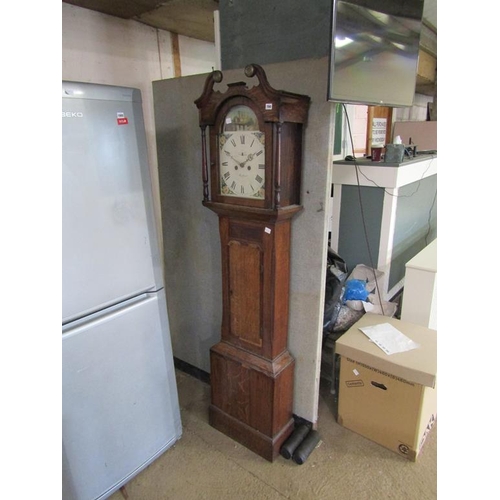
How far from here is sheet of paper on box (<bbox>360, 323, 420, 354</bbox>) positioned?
1.75 meters

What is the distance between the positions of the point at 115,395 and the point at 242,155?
1129 millimetres

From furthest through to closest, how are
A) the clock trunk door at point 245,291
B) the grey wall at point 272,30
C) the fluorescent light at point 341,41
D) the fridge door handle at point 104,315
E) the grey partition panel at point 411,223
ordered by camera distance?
the grey partition panel at point 411,223 → the clock trunk door at point 245,291 → the grey wall at point 272,30 → the fridge door handle at point 104,315 → the fluorescent light at point 341,41

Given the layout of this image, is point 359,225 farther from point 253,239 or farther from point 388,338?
point 253,239

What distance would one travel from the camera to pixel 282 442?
5.74ft

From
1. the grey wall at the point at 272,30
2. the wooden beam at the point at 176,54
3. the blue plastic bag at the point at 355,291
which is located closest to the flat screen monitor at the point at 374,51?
the grey wall at the point at 272,30

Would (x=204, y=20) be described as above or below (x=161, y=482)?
above

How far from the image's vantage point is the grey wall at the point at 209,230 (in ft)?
4.67

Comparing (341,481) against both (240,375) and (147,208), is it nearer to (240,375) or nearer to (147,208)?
(240,375)

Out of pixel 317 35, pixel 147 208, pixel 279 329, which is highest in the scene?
pixel 317 35

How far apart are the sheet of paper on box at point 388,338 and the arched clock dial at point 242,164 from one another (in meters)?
1.00

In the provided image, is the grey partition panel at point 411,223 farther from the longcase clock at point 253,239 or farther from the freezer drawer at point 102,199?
the freezer drawer at point 102,199

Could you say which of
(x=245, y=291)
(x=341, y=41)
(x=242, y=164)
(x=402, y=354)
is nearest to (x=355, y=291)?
(x=402, y=354)
